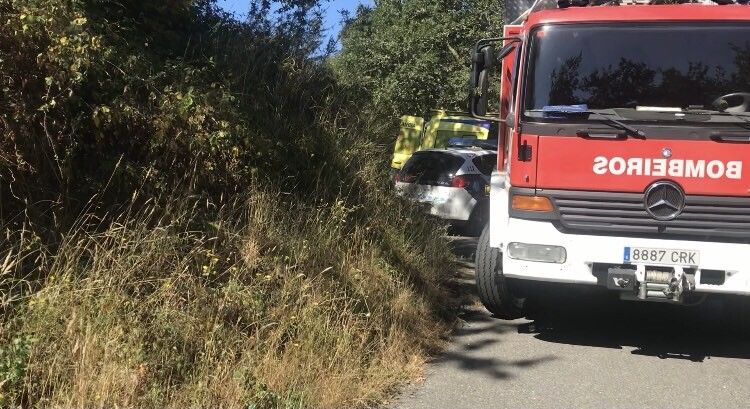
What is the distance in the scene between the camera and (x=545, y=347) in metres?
6.38

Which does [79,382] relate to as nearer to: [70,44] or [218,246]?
[218,246]

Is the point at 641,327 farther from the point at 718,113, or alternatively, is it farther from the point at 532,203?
the point at 718,113

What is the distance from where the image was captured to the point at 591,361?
19.6 ft

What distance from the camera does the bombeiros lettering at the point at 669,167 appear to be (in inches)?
216

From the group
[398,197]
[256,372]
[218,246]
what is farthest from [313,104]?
[256,372]

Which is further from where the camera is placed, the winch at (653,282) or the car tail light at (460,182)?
the car tail light at (460,182)

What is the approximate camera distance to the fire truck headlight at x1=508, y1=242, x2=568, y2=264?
5.79 meters

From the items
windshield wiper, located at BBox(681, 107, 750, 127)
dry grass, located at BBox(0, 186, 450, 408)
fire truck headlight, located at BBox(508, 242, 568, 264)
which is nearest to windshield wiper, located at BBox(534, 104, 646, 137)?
windshield wiper, located at BBox(681, 107, 750, 127)

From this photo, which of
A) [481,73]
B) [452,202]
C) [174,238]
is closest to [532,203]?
[481,73]

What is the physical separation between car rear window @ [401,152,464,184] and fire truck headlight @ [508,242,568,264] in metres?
6.21

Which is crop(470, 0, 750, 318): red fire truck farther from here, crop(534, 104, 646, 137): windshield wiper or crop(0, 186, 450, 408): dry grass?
crop(0, 186, 450, 408): dry grass

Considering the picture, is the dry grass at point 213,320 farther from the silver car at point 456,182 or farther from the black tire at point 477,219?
the black tire at point 477,219

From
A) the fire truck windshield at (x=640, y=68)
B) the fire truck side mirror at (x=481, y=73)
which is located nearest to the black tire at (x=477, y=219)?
the fire truck side mirror at (x=481, y=73)

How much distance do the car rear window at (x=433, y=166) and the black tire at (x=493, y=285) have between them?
5082 millimetres
